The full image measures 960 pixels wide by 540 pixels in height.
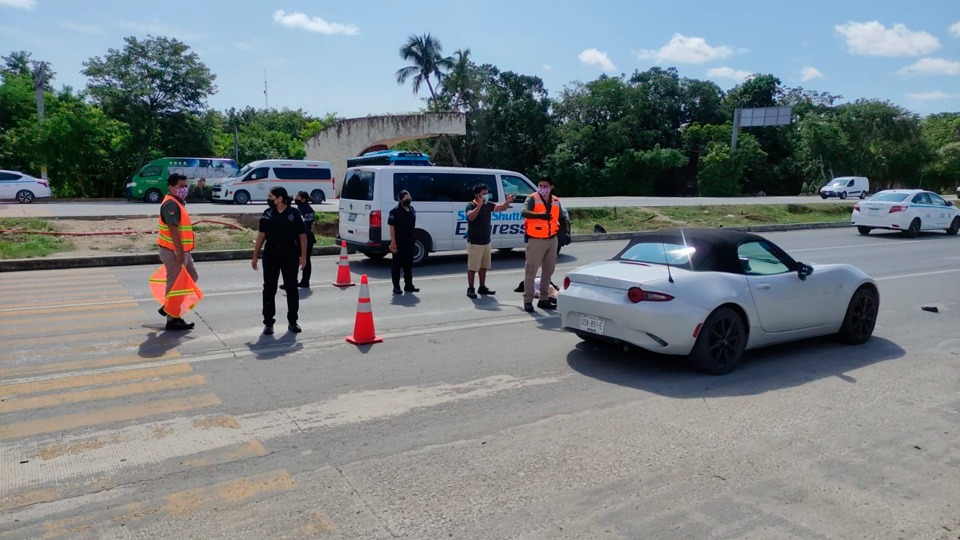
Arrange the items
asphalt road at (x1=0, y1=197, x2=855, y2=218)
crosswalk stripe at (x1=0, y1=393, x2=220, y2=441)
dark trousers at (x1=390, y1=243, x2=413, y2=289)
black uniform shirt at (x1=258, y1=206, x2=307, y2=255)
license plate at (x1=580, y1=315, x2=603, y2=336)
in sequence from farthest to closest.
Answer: asphalt road at (x1=0, y1=197, x2=855, y2=218) → dark trousers at (x1=390, y1=243, x2=413, y2=289) → black uniform shirt at (x1=258, y1=206, x2=307, y2=255) → license plate at (x1=580, y1=315, x2=603, y2=336) → crosswalk stripe at (x1=0, y1=393, x2=220, y2=441)

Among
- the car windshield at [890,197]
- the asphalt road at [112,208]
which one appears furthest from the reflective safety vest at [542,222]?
the car windshield at [890,197]

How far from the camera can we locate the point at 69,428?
16.5 ft

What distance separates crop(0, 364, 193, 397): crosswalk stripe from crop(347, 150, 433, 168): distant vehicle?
85.8ft

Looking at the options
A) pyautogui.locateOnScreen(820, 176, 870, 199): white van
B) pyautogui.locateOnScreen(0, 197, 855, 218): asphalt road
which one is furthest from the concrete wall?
pyautogui.locateOnScreen(820, 176, 870, 199): white van

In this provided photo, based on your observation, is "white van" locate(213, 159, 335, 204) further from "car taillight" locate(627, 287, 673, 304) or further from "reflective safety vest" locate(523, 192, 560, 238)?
"car taillight" locate(627, 287, 673, 304)

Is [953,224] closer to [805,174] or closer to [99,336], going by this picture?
[99,336]

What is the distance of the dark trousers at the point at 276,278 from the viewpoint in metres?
7.95

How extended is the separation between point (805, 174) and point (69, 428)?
198 feet

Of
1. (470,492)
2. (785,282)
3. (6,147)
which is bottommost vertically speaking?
(470,492)

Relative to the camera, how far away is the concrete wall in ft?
127

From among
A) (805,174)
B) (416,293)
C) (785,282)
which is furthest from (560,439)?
(805,174)

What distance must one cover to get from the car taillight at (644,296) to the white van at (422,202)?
299 inches

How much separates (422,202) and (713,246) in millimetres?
7888

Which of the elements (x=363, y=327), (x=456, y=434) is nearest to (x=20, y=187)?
(x=363, y=327)
